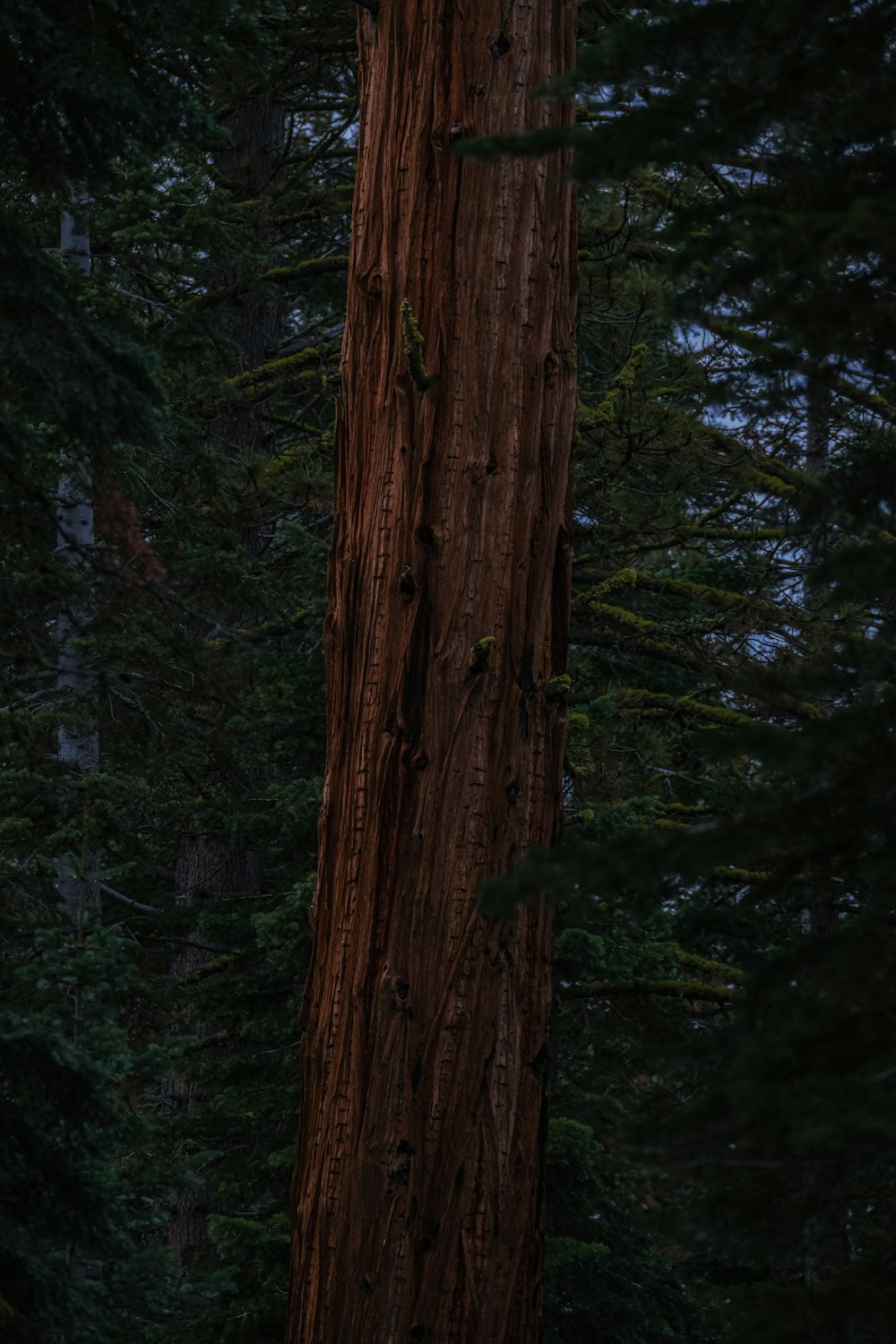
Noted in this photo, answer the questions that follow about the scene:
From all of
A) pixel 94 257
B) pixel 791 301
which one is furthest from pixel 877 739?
pixel 94 257

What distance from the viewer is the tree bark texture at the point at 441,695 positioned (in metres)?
4.23

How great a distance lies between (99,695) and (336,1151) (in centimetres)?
415

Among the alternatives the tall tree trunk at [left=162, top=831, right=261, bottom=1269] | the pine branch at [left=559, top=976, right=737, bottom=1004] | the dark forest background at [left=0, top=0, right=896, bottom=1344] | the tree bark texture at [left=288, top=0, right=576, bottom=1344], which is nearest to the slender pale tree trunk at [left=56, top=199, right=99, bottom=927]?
the dark forest background at [left=0, top=0, right=896, bottom=1344]

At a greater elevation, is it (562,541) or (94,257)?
(94,257)

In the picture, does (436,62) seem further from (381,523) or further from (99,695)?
(99,695)

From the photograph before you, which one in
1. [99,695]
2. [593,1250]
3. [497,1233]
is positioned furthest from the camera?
[99,695]

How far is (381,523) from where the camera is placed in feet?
15.3

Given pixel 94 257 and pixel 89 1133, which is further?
pixel 94 257

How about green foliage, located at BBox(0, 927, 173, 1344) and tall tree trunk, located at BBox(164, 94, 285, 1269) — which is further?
tall tree trunk, located at BBox(164, 94, 285, 1269)

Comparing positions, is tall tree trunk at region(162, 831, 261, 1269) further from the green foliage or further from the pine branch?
the green foliage

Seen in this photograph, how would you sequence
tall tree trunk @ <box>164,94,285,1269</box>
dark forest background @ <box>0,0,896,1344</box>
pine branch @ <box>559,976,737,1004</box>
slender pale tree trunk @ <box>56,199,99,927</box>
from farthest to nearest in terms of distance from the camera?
tall tree trunk @ <box>164,94,285,1269</box>, slender pale tree trunk @ <box>56,199,99,927</box>, pine branch @ <box>559,976,737,1004</box>, dark forest background @ <box>0,0,896,1344</box>

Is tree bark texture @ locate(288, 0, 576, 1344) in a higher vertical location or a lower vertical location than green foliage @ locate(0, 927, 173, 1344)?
higher

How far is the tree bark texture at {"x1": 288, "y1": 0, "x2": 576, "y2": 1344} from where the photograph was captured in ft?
13.9

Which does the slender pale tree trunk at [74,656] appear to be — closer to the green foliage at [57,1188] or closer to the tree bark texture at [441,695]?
the tree bark texture at [441,695]
